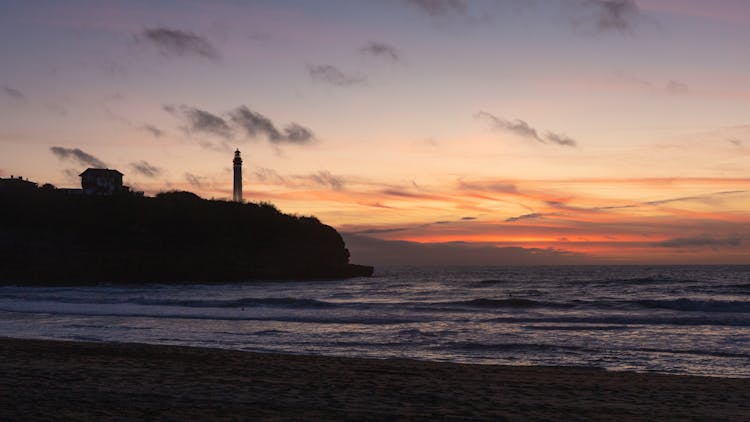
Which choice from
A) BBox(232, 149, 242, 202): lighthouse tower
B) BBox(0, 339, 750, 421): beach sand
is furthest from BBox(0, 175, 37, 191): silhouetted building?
BBox(0, 339, 750, 421): beach sand

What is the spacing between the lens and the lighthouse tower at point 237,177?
342 ft

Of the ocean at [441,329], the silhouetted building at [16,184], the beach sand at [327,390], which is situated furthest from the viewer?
the silhouetted building at [16,184]

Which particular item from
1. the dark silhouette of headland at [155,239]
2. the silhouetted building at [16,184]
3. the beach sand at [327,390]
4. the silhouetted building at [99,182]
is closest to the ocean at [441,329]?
the beach sand at [327,390]

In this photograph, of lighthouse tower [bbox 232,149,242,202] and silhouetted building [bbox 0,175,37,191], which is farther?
lighthouse tower [bbox 232,149,242,202]

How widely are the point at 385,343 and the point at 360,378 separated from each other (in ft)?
31.6

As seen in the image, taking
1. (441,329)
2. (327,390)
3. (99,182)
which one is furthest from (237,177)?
(327,390)

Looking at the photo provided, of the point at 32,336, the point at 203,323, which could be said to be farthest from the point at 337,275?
the point at 32,336

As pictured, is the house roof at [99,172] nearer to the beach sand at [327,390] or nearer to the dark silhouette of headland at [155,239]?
the dark silhouette of headland at [155,239]

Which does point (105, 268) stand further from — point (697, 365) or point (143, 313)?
point (697, 365)

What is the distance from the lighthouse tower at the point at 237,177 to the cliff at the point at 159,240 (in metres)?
5.91

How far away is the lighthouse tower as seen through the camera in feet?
342

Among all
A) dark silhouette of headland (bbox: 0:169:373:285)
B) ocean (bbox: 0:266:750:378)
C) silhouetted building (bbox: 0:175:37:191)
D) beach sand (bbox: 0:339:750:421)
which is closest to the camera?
beach sand (bbox: 0:339:750:421)

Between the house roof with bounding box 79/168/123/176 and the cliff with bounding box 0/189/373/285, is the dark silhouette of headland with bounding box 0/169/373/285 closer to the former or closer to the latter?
the cliff with bounding box 0/189/373/285

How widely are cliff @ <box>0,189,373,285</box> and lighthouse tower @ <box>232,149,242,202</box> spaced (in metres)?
5.91
